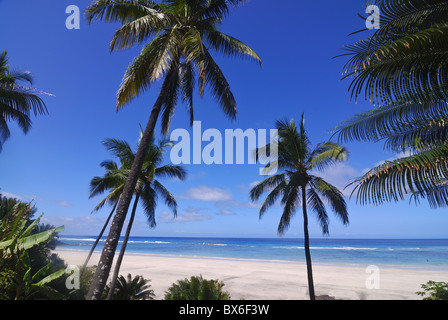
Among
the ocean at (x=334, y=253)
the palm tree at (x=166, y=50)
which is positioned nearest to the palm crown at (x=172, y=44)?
the palm tree at (x=166, y=50)

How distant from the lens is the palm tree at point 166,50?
6.73m

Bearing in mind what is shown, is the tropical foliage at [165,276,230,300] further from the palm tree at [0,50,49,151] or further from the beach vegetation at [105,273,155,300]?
the palm tree at [0,50,49,151]

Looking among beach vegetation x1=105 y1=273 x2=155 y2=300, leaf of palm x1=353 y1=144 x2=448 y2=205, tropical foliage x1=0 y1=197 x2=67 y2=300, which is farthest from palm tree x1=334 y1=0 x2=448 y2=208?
beach vegetation x1=105 y1=273 x2=155 y2=300

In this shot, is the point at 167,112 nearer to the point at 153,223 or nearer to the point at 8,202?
the point at 8,202

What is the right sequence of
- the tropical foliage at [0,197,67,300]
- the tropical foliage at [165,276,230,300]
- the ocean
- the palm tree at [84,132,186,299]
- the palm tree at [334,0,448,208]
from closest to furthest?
the palm tree at [334,0,448,208] → the tropical foliage at [0,197,67,300] → the tropical foliage at [165,276,230,300] → the palm tree at [84,132,186,299] → the ocean

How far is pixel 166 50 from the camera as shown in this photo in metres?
6.84

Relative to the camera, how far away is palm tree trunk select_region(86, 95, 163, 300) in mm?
5086

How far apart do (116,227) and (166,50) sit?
478 cm

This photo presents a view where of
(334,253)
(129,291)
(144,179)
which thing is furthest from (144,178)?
(334,253)

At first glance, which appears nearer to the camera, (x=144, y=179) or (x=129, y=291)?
(x=129, y=291)

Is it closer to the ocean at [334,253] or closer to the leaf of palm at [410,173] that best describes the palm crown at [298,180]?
Answer: the leaf of palm at [410,173]

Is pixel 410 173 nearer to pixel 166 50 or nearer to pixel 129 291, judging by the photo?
pixel 166 50

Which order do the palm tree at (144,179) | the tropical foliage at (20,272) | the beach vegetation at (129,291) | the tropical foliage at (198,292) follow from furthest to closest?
the palm tree at (144,179), the beach vegetation at (129,291), the tropical foliage at (198,292), the tropical foliage at (20,272)
